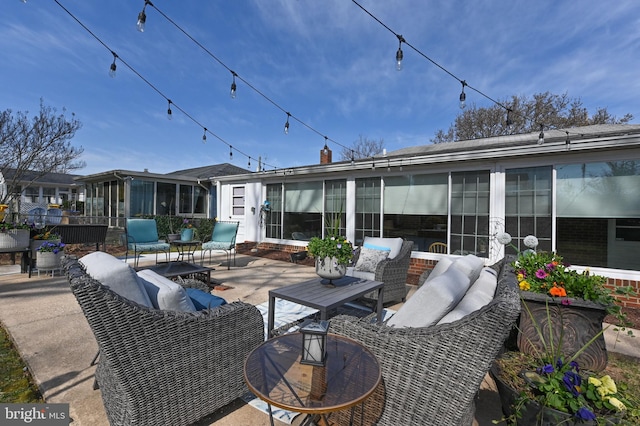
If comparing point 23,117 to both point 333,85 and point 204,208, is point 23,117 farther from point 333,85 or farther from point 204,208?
point 333,85

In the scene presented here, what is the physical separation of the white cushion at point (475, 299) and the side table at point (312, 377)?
0.50 meters

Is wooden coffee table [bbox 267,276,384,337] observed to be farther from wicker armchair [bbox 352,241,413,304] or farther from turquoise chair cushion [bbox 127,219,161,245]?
turquoise chair cushion [bbox 127,219,161,245]

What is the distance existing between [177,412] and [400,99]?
13.4 m

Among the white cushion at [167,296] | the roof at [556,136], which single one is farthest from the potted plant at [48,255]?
the roof at [556,136]

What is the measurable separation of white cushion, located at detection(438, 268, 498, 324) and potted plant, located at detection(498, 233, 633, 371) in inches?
13.2

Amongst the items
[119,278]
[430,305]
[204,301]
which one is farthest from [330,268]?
[119,278]

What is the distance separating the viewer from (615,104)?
510 inches

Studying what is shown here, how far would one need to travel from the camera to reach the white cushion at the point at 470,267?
2.34m

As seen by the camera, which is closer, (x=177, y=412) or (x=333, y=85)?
(x=177, y=412)

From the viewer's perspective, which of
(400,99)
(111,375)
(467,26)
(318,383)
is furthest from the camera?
(400,99)

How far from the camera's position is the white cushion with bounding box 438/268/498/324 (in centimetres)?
157

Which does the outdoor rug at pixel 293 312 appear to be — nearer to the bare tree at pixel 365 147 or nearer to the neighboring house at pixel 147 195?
the neighboring house at pixel 147 195

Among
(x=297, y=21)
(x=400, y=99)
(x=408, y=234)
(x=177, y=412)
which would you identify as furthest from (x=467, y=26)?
(x=177, y=412)

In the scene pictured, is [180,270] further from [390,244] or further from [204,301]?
[390,244]
